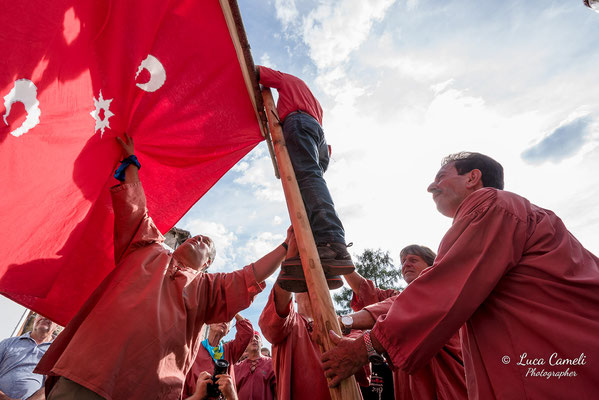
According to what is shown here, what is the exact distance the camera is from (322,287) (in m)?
1.52

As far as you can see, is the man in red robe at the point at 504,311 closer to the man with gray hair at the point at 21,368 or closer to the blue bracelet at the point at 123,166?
the blue bracelet at the point at 123,166

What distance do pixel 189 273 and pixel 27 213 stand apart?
109cm

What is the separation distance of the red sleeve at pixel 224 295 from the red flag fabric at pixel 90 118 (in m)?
0.91

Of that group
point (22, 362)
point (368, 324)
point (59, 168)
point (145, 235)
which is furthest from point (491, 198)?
point (22, 362)

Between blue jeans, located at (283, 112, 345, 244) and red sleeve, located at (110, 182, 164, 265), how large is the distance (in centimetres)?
116

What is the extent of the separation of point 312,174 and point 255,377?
171 inches

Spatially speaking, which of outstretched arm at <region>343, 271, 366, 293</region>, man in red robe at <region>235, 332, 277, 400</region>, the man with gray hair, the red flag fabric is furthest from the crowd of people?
the man with gray hair

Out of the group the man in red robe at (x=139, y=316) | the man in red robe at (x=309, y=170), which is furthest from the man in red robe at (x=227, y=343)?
the man in red robe at (x=309, y=170)

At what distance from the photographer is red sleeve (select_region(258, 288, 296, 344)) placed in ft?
8.69

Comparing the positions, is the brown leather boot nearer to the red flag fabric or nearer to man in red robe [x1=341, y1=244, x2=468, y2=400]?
man in red robe [x1=341, y1=244, x2=468, y2=400]

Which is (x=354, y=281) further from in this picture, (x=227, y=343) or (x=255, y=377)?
(x=255, y=377)

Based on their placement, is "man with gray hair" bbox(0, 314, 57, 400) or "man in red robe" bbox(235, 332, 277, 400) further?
"man in red robe" bbox(235, 332, 277, 400)

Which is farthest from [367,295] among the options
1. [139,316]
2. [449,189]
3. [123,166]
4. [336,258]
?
[123,166]

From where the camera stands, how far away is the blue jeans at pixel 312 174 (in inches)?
73.6
